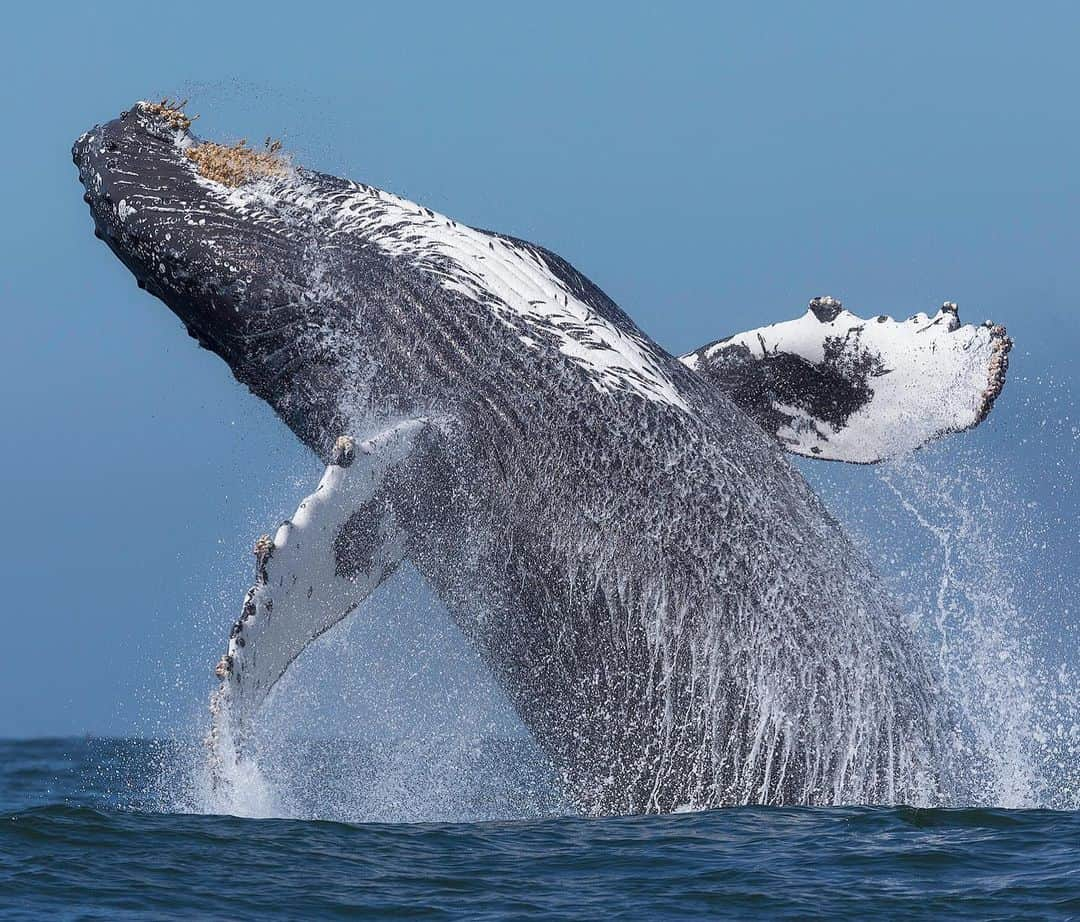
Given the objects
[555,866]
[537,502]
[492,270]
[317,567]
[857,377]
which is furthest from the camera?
[857,377]

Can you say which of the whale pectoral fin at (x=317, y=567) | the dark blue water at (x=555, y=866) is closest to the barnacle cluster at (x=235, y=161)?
the whale pectoral fin at (x=317, y=567)

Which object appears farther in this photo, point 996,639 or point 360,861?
point 996,639

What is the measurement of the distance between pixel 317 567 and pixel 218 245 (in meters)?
2.96

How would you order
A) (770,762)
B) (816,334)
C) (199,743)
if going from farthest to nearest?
(816,334), (770,762), (199,743)

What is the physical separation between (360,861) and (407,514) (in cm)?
274

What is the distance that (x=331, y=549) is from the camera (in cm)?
1013

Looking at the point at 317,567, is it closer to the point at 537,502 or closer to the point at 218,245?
the point at 537,502

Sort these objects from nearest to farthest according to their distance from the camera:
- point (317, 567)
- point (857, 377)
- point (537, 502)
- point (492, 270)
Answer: point (317, 567) → point (537, 502) → point (492, 270) → point (857, 377)

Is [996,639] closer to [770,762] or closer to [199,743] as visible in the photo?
[770,762]

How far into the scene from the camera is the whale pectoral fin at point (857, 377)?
12.7 metres

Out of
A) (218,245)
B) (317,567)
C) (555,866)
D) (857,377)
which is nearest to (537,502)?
(317,567)

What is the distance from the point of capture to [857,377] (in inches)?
509

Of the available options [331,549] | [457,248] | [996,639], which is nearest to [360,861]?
[331,549]

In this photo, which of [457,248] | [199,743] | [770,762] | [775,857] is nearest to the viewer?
[775,857]
